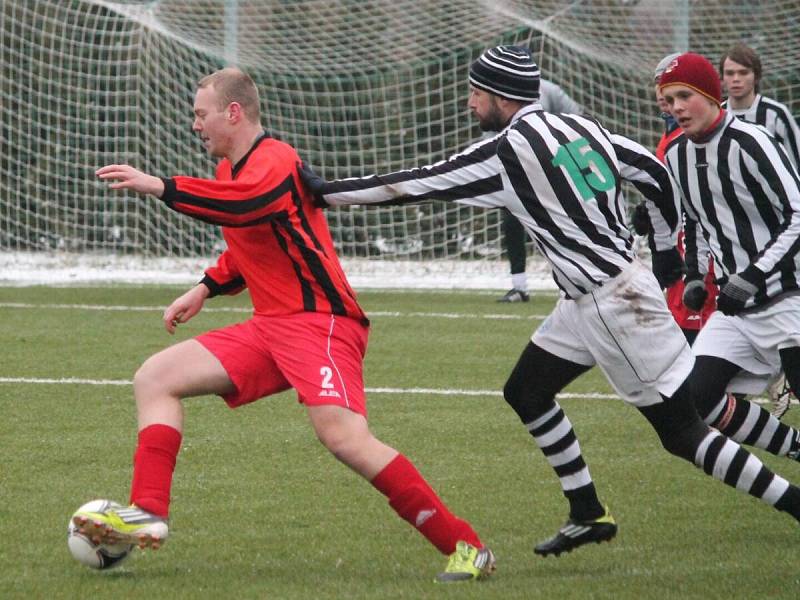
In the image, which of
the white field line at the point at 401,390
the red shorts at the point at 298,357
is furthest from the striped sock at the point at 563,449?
the white field line at the point at 401,390

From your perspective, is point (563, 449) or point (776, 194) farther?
point (776, 194)

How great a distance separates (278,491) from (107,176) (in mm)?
1838

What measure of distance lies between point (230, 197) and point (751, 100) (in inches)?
142

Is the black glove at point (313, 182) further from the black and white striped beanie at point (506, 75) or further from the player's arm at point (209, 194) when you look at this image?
the black and white striped beanie at point (506, 75)

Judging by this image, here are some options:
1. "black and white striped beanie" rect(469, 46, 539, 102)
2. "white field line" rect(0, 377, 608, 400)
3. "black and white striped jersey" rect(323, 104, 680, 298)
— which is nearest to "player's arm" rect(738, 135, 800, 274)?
"black and white striped jersey" rect(323, 104, 680, 298)

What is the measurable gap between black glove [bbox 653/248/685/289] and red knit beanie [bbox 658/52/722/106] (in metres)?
0.60

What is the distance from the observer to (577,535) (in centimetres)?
489

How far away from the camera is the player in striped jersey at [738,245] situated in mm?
5168

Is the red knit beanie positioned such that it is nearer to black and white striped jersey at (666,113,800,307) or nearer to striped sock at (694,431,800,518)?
black and white striped jersey at (666,113,800,307)

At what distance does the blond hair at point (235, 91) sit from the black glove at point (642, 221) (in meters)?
1.43

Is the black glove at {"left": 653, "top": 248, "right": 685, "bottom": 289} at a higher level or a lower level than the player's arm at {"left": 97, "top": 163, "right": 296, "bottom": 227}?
lower

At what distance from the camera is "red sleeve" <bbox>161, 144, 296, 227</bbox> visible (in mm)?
4438

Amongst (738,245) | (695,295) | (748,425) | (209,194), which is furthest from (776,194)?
(209,194)

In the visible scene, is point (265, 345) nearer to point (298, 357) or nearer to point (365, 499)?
point (298, 357)
